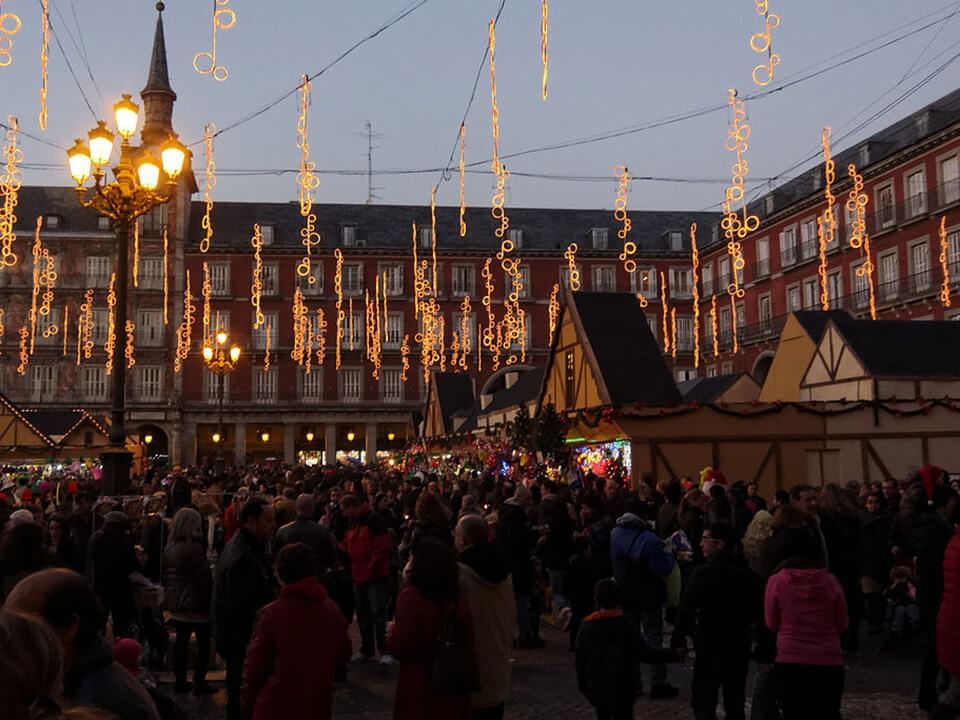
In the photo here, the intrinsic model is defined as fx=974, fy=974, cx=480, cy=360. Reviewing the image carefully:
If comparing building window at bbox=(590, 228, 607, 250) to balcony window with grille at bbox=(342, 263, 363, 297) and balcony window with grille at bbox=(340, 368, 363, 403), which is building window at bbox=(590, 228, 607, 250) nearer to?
balcony window with grille at bbox=(342, 263, 363, 297)

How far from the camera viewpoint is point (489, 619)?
5082 mm

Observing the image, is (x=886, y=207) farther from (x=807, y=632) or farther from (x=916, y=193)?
(x=807, y=632)

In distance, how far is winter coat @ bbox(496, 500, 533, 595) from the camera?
911 centimetres

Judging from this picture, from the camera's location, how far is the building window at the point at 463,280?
5538 cm

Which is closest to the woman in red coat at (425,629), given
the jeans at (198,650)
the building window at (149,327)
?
the jeans at (198,650)

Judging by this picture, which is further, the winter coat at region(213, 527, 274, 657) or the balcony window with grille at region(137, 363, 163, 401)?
the balcony window with grille at region(137, 363, 163, 401)

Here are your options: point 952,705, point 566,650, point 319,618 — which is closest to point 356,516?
point 566,650

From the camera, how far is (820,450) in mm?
18234

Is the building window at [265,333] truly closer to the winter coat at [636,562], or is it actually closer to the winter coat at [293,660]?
the winter coat at [636,562]

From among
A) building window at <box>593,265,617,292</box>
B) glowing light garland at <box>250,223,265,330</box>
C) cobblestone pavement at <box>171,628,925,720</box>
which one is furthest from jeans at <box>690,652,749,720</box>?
building window at <box>593,265,617,292</box>

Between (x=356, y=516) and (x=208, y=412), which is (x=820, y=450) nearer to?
(x=356, y=516)

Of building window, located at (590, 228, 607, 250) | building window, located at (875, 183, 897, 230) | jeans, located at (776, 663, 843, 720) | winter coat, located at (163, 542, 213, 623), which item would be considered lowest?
jeans, located at (776, 663, 843, 720)

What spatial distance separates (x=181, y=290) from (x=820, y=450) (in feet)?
138

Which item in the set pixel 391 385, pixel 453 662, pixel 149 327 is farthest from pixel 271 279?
pixel 453 662
